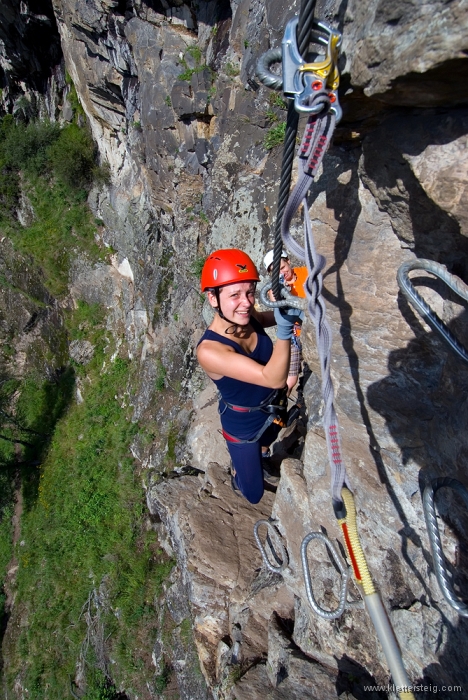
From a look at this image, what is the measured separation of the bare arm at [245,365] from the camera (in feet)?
Answer: 8.09

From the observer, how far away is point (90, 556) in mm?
9391

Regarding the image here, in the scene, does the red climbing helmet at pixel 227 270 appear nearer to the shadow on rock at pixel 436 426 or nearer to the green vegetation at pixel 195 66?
the shadow on rock at pixel 436 426

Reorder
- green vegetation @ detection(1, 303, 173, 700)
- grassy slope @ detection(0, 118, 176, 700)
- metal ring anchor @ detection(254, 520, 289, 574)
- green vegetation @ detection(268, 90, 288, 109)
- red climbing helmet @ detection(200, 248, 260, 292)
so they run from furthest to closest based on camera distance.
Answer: grassy slope @ detection(0, 118, 176, 700)
green vegetation @ detection(1, 303, 173, 700)
green vegetation @ detection(268, 90, 288, 109)
metal ring anchor @ detection(254, 520, 289, 574)
red climbing helmet @ detection(200, 248, 260, 292)

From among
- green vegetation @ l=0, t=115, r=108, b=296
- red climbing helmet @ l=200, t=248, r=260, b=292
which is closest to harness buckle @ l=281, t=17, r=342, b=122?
red climbing helmet @ l=200, t=248, r=260, b=292

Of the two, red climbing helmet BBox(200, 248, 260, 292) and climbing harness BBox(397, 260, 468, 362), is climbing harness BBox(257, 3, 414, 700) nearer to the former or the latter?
climbing harness BBox(397, 260, 468, 362)

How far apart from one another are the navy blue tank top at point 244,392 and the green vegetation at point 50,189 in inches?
441

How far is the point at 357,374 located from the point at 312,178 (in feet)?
4.29

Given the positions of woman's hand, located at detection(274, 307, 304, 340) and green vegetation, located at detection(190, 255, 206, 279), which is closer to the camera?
woman's hand, located at detection(274, 307, 304, 340)

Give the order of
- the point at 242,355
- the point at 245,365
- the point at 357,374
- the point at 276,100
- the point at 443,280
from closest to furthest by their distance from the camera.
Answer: the point at 443,280
the point at 357,374
the point at 245,365
the point at 242,355
the point at 276,100

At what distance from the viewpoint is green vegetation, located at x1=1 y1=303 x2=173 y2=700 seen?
7.54 metres

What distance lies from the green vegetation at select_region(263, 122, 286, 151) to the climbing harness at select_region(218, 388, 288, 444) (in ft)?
13.8

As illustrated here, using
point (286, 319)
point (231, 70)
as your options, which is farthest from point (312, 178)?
point (231, 70)

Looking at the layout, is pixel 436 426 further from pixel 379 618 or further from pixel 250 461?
pixel 250 461

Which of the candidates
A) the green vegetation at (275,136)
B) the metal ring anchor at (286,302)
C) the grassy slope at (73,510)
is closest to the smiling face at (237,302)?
the metal ring anchor at (286,302)
